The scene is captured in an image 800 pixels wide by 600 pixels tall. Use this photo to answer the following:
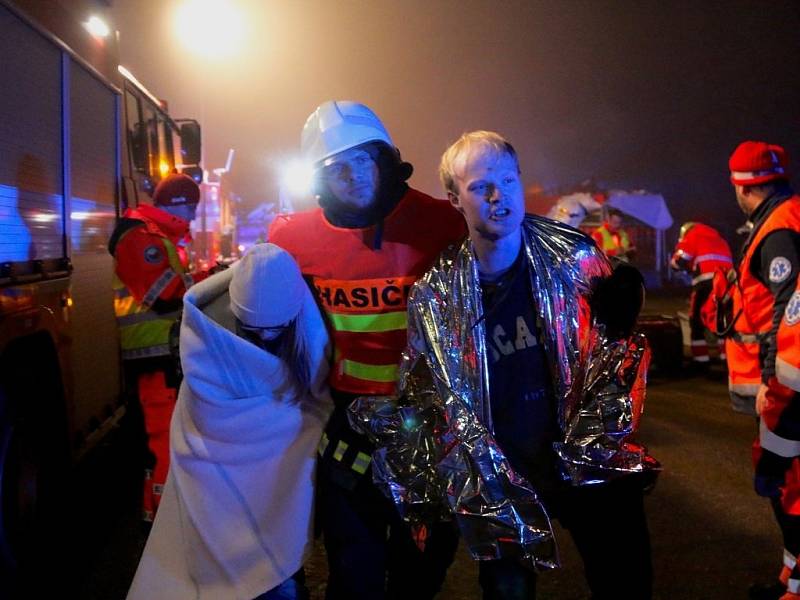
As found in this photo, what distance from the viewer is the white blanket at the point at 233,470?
2146 millimetres

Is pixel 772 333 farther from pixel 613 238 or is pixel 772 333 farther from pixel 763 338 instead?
pixel 613 238

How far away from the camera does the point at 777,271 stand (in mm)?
2814

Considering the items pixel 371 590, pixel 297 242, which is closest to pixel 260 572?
pixel 371 590

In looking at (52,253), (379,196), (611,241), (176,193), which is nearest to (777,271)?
(379,196)

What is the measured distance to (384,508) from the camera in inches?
87.4

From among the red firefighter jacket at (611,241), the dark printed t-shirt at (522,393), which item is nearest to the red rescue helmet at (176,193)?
the dark printed t-shirt at (522,393)

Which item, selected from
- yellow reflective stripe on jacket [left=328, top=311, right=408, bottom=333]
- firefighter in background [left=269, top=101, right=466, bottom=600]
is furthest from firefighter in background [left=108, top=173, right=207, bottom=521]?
yellow reflective stripe on jacket [left=328, top=311, right=408, bottom=333]

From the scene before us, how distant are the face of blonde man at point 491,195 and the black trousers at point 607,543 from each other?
81 cm

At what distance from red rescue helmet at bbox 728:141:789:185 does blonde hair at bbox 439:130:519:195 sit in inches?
66.2

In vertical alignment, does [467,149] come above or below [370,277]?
above

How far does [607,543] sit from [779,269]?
1.49 meters

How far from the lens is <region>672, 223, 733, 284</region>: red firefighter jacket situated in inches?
272

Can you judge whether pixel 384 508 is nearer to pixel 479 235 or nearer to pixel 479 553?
pixel 479 553

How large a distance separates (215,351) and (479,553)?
3.30 feet
